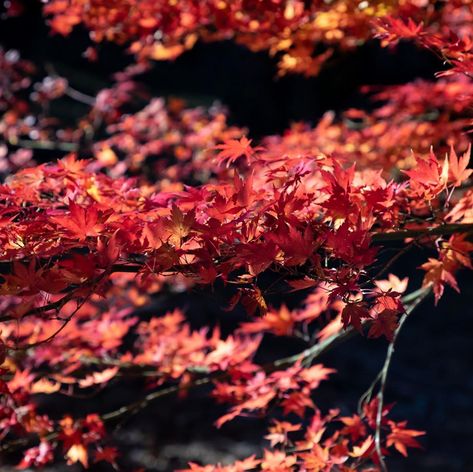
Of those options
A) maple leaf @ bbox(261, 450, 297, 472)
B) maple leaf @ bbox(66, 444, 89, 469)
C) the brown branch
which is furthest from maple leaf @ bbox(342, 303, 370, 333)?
maple leaf @ bbox(66, 444, 89, 469)

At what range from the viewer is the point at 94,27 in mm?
3879

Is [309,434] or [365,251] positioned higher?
[365,251]

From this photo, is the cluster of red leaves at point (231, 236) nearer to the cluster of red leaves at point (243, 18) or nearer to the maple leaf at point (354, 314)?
the maple leaf at point (354, 314)

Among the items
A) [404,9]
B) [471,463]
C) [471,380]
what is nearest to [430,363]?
[471,380]

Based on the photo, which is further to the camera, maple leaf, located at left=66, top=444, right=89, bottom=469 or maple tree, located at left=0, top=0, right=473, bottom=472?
maple leaf, located at left=66, top=444, right=89, bottom=469

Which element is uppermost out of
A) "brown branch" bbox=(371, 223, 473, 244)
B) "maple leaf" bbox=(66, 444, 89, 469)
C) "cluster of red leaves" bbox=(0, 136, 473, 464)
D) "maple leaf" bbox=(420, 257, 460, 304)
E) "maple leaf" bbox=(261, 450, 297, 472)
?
"cluster of red leaves" bbox=(0, 136, 473, 464)

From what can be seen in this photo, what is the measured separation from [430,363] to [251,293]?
452 cm

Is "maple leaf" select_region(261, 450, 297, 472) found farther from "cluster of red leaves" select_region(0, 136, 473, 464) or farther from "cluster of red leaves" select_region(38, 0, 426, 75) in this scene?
"cluster of red leaves" select_region(38, 0, 426, 75)

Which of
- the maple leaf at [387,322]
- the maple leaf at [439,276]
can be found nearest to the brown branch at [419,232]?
the maple leaf at [439,276]

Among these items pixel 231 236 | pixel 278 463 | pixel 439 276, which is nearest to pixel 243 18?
pixel 439 276

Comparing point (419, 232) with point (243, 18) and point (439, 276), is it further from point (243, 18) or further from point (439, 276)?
point (243, 18)

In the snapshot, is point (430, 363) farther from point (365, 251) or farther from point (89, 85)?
point (89, 85)

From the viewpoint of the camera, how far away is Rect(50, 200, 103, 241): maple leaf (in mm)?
1587

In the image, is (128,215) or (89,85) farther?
(89,85)
